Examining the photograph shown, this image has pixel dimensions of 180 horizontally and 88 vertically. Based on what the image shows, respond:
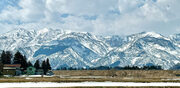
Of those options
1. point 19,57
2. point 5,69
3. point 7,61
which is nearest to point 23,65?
point 19,57

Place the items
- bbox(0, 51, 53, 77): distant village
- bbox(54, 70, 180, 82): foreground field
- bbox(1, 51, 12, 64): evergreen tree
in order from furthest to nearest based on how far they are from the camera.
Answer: bbox(1, 51, 12, 64): evergreen tree → bbox(0, 51, 53, 77): distant village → bbox(54, 70, 180, 82): foreground field

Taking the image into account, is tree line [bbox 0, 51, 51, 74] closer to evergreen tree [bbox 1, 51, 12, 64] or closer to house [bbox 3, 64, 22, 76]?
evergreen tree [bbox 1, 51, 12, 64]

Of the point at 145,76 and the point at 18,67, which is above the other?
the point at 18,67

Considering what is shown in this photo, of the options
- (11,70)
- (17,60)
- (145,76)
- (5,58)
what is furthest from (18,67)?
(145,76)

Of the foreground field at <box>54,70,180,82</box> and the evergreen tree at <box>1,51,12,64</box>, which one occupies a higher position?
the evergreen tree at <box>1,51,12,64</box>

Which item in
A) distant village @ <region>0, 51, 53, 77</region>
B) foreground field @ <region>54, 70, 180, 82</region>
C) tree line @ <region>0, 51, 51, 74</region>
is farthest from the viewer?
→ tree line @ <region>0, 51, 51, 74</region>

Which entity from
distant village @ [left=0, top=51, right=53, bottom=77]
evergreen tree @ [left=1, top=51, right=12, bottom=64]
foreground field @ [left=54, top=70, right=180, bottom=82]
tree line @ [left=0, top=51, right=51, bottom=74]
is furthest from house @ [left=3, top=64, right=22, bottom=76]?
evergreen tree @ [left=1, top=51, right=12, bottom=64]

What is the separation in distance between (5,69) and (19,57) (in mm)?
30602

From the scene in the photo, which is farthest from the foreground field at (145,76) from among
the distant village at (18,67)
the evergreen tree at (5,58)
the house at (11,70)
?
the evergreen tree at (5,58)

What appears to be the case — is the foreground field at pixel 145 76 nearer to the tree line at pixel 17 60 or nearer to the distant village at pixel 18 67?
the distant village at pixel 18 67

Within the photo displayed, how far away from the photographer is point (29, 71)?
164 meters

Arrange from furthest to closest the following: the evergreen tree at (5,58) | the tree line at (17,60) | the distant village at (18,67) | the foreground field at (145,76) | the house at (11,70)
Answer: the evergreen tree at (5,58)
the tree line at (17,60)
the distant village at (18,67)
the house at (11,70)
the foreground field at (145,76)

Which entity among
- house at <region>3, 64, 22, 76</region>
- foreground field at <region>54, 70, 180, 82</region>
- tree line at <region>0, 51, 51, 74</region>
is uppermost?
tree line at <region>0, 51, 51, 74</region>

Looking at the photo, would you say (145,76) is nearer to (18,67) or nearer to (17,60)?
(18,67)
